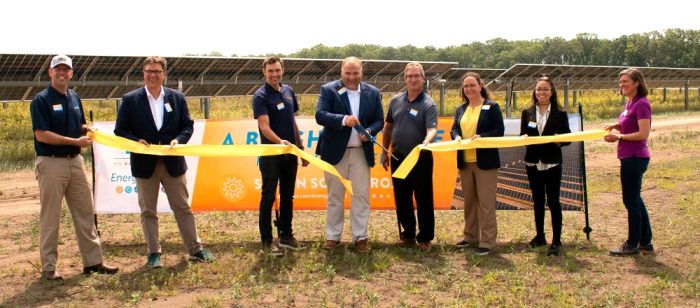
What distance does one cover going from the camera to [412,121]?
21.2 feet

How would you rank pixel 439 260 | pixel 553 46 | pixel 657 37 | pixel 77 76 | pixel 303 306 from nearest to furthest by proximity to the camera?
pixel 303 306 < pixel 439 260 < pixel 77 76 < pixel 657 37 < pixel 553 46

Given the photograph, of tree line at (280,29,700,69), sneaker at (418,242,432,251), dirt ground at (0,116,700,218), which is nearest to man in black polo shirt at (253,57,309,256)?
sneaker at (418,242,432,251)

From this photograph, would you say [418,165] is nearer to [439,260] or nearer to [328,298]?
[439,260]

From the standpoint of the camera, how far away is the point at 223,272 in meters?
5.80

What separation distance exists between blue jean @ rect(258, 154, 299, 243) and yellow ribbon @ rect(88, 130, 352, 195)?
13cm

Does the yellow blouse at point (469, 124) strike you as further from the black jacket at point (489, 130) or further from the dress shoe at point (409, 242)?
the dress shoe at point (409, 242)

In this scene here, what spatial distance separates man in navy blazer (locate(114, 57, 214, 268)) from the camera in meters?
5.96

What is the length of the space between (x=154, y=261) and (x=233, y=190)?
1951mm

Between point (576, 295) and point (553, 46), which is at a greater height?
point (553, 46)

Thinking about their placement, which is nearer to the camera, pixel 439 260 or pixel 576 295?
pixel 576 295

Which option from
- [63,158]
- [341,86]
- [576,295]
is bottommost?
[576,295]

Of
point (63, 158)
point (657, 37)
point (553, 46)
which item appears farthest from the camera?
point (553, 46)

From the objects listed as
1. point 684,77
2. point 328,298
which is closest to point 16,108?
point 328,298

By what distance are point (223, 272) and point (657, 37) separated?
126 metres
